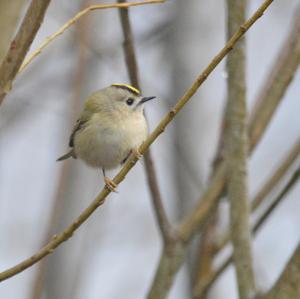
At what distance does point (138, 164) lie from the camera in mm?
5988

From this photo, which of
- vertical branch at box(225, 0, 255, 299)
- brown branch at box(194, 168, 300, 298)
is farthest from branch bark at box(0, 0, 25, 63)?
brown branch at box(194, 168, 300, 298)

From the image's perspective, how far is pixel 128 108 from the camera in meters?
2.97

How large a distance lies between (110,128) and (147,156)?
30 centimetres

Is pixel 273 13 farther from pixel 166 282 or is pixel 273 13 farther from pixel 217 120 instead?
pixel 166 282

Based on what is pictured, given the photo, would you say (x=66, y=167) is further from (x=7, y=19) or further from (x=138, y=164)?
(x=138, y=164)

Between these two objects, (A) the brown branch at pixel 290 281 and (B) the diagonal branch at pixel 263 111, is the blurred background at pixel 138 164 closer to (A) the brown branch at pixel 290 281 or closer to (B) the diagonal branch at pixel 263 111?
(B) the diagonal branch at pixel 263 111

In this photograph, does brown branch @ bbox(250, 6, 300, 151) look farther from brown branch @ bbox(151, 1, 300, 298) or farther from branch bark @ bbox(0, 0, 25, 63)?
branch bark @ bbox(0, 0, 25, 63)

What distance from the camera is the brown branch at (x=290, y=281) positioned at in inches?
76.8

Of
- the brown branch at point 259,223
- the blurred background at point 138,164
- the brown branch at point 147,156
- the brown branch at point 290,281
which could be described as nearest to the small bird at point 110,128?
the brown branch at point 147,156

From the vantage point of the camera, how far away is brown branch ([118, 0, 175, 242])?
2504 mm

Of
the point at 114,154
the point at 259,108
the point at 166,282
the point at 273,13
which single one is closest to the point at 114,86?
the point at 114,154

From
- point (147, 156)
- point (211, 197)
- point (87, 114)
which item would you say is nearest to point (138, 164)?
point (87, 114)

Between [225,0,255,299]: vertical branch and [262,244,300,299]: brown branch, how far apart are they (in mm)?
441

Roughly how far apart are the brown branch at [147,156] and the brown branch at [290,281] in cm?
77
